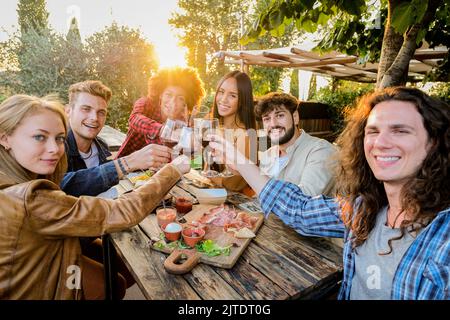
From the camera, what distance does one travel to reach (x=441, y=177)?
55.3 inches

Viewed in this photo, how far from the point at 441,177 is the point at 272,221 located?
108cm

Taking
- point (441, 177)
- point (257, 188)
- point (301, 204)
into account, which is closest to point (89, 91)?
point (257, 188)

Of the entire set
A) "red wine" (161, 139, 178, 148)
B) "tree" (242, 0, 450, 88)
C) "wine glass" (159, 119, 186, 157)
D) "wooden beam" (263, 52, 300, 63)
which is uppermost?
"wooden beam" (263, 52, 300, 63)

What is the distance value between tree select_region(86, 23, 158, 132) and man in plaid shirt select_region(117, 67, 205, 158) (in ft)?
17.2

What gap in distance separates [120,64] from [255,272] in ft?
30.2

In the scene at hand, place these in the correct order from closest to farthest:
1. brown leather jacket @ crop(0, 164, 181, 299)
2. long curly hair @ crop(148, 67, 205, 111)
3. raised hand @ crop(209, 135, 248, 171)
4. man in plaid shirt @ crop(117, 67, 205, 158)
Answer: brown leather jacket @ crop(0, 164, 181, 299) < raised hand @ crop(209, 135, 248, 171) < man in plaid shirt @ crop(117, 67, 205, 158) < long curly hair @ crop(148, 67, 205, 111)

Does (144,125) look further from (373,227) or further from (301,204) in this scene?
(373,227)

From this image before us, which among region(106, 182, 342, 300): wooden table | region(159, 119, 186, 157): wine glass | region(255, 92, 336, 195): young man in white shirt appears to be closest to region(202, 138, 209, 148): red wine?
region(159, 119, 186, 157): wine glass

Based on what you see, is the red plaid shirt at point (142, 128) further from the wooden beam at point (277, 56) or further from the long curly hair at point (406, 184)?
the wooden beam at point (277, 56)

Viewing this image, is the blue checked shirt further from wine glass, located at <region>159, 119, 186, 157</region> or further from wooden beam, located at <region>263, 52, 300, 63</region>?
wooden beam, located at <region>263, 52, 300, 63</region>

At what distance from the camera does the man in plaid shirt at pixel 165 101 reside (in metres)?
3.86

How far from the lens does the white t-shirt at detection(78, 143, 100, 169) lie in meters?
3.12

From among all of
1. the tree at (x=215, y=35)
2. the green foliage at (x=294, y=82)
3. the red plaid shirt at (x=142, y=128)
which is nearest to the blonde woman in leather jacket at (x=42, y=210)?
the red plaid shirt at (x=142, y=128)

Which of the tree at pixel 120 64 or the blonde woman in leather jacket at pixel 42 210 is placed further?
the tree at pixel 120 64
